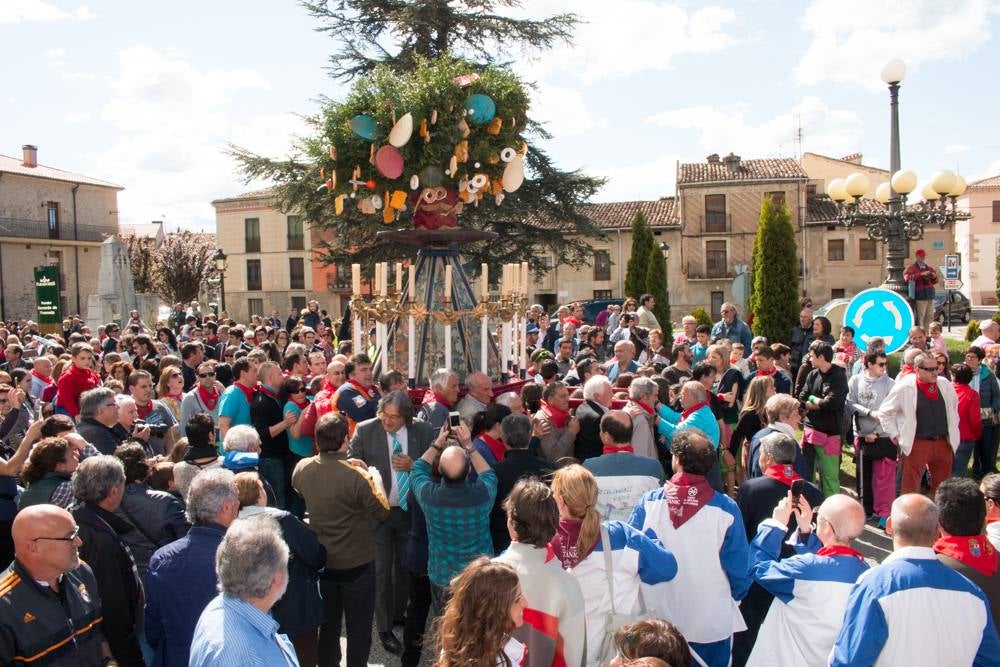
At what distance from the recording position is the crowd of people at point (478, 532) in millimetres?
3328

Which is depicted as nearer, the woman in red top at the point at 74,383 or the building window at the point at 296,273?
the woman in red top at the point at 74,383

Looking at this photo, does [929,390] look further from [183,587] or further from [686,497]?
[183,587]

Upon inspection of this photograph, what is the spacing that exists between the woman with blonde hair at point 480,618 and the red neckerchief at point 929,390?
258 inches

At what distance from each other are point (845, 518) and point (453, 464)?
79.6 inches

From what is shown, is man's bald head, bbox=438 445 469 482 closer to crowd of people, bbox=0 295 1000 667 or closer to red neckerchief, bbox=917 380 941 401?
crowd of people, bbox=0 295 1000 667

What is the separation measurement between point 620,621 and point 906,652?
1187 mm

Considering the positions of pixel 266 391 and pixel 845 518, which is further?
pixel 266 391

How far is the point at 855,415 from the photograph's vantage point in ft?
28.1

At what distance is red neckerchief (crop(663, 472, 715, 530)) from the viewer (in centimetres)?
425

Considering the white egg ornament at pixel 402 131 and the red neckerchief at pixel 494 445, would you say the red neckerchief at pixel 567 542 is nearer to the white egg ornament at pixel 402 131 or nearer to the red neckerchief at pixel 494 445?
the red neckerchief at pixel 494 445

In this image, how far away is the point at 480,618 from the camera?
274 centimetres

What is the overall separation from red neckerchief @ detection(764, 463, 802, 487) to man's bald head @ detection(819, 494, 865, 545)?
115 cm

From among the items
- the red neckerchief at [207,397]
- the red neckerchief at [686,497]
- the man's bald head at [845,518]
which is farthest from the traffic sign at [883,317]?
the red neckerchief at [207,397]

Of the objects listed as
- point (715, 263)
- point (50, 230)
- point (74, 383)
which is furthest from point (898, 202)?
point (50, 230)
